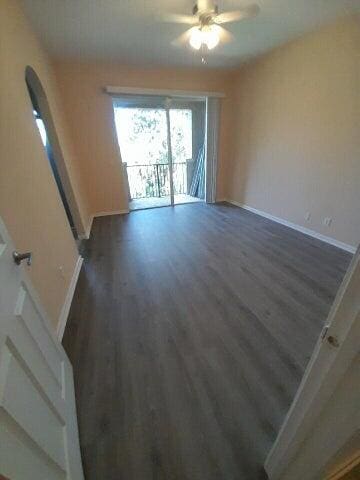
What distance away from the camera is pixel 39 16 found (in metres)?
2.05

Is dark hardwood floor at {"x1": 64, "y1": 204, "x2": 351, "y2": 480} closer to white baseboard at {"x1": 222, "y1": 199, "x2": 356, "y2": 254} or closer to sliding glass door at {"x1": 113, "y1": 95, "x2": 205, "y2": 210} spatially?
white baseboard at {"x1": 222, "y1": 199, "x2": 356, "y2": 254}

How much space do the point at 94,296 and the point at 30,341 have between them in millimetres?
1232

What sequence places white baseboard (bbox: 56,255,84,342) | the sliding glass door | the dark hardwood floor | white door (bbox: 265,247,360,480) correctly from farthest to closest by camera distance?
the sliding glass door, white baseboard (bbox: 56,255,84,342), the dark hardwood floor, white door (bbox: 265,247,360,480)

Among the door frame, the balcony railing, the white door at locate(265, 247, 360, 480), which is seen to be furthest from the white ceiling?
the white door at locate(265, 247, 360, 480)

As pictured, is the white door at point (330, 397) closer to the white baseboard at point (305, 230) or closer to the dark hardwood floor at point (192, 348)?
the dark hardwood floor at point (192, 348)

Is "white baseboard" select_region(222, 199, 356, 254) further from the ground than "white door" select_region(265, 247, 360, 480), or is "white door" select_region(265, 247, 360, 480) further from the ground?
"white door" select_region(265, 247, 360, 480)

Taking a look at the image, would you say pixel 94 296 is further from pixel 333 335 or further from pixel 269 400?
pixel 333 335

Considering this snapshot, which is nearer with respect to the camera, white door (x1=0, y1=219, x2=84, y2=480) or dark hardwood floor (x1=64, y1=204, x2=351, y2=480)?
white door (x1=0, y1=219, x2=84, y2=480)

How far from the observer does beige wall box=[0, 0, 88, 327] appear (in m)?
1.29

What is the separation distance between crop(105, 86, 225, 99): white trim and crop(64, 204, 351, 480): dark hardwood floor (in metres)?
2.56

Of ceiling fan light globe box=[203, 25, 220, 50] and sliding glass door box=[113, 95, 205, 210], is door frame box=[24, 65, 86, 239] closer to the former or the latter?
sliding glass door box=[113, 95, 205, 210]

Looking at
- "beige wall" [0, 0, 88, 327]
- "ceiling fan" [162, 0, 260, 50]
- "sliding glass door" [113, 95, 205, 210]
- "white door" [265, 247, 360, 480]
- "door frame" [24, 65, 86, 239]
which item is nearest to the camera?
"white door" [265, 247, 360, 480]

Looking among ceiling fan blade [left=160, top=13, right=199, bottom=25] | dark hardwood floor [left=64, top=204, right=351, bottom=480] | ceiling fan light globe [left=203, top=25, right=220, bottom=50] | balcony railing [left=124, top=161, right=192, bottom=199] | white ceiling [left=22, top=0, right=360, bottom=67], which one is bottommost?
dark hardwood floor [left=64, top=204, right=351, bottom=480]

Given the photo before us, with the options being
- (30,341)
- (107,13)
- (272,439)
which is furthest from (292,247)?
(107,13)
